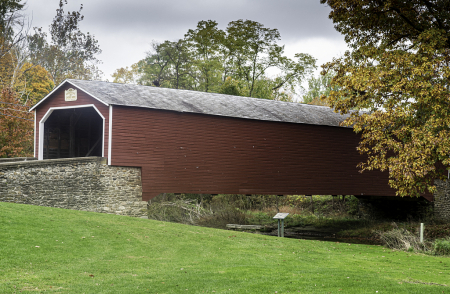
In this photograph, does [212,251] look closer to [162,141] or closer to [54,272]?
[54,272]

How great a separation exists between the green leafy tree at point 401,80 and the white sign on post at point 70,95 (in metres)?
11.0

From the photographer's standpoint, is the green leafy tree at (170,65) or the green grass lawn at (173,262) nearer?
the green grass lawn at (173,262)

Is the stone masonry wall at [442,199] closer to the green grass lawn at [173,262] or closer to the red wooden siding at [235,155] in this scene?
the red wooden siding at [235,155]

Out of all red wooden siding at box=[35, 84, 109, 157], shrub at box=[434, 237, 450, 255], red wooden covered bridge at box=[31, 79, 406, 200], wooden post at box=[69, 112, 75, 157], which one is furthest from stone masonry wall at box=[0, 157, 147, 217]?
shrub at box=[434, 237, 450, 255]

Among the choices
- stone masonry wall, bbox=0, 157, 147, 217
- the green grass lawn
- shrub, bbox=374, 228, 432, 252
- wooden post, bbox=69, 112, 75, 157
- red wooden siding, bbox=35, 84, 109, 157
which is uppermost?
red wooden siding, bbox=35, 84, 109, 157

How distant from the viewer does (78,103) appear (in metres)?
18.4

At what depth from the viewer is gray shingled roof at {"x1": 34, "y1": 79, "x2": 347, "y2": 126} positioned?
1800 centimetres

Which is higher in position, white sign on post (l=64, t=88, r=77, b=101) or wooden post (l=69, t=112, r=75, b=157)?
white sign on post (l=64, t=88, r=77, b=101)

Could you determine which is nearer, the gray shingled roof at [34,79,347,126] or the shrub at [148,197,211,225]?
the gray shingled roof at [34,79,347,126]

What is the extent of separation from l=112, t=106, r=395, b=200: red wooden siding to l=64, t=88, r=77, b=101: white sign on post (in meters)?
2.46

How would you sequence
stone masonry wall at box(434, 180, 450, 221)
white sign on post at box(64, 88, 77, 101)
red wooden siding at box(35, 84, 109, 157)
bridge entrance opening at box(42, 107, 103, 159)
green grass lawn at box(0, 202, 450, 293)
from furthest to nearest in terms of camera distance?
stone masonry wall at box(434, 180, 450, 221), bridge entrance opening at box(42, 107, 103, 159), white sign on post at box(64, 88, 77, 101), red wooden siding at box(35, 84, 109, 157), green grass lawn at box(0, 202, 450, 293)

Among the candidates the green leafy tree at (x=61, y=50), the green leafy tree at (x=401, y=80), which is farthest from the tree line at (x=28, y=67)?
the green leafy tree at (x=401, y=80)

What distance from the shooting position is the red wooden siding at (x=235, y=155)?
17.7 m

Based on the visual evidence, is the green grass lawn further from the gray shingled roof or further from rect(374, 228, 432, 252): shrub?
the gray shingled roof
